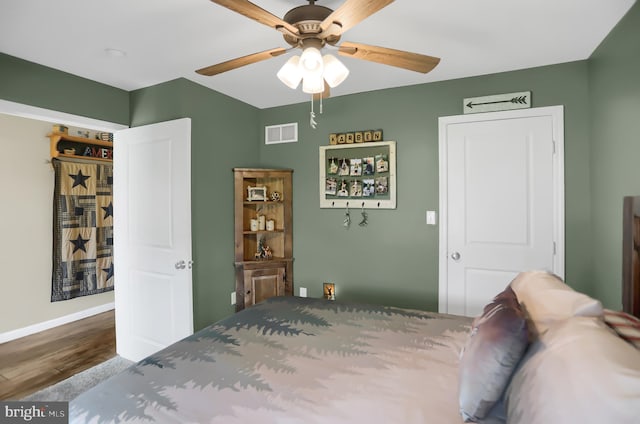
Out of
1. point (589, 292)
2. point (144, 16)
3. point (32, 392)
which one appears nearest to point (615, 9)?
point (589, 292)

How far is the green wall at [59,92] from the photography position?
223 centimetres

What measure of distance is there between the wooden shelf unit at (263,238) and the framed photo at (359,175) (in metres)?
0.42

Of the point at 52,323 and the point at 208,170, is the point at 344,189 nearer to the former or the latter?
the point at 208,170

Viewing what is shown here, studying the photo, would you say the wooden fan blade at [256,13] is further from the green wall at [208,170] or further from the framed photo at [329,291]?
the framed photo at [329,291]

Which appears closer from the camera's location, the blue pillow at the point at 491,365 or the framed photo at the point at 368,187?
the blue pillow at the point at 491,365

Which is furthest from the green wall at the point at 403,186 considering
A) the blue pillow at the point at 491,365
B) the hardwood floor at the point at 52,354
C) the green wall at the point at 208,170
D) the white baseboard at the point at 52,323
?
the white baseboard at the point at 52,323

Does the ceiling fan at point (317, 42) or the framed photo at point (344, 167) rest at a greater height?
the ceiling fan at point (317, 42)

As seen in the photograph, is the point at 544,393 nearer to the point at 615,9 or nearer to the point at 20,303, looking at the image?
the point at 615,9

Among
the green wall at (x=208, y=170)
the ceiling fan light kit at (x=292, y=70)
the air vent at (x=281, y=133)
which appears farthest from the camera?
the air vent at (x=281, y=133)

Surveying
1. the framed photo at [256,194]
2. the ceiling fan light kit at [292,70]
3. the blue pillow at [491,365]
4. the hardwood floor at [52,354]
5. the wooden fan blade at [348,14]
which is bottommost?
the hardwood floor at [52,354]

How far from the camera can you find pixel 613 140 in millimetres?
1983

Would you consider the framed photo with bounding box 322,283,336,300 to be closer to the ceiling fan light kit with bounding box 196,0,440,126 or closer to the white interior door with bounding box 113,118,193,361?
the white interior door with bounding box 113,118,193,361

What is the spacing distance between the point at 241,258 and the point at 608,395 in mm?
2845

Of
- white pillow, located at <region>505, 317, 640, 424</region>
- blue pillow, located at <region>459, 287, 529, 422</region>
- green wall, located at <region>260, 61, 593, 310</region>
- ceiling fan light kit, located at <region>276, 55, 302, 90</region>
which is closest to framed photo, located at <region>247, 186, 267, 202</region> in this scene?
green wall, located at <region>260, 61, 593, 310</region>
